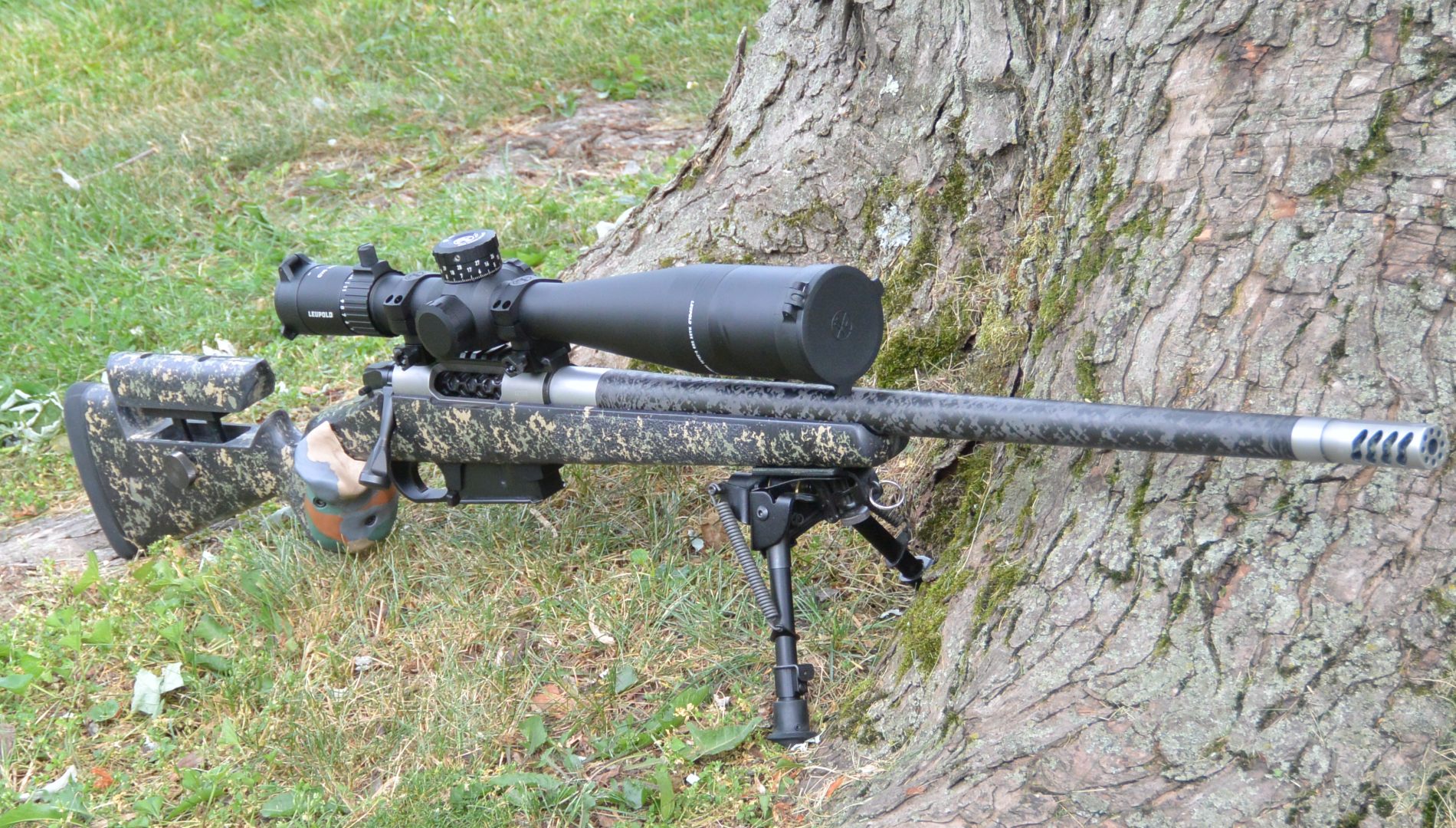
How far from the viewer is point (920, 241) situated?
369 cm

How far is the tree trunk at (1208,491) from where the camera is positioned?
2.23 meters

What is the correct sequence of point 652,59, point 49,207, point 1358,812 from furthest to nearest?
point 652,59 → point 49,207 → point 1358,812

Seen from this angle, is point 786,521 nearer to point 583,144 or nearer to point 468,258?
point 468,258

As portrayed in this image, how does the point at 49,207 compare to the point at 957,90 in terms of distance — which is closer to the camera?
the point at 957,90

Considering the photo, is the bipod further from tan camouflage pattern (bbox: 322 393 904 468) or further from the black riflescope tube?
the black riflescope tube

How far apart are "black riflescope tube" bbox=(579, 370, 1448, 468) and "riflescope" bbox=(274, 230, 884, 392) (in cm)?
12

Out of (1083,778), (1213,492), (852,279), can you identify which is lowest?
(1083,778)

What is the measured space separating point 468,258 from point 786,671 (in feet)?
4.12

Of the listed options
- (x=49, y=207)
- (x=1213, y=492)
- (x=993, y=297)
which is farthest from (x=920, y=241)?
(x=49, y=207)

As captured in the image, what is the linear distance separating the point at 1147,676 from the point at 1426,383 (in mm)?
740

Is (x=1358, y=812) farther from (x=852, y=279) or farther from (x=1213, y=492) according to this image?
(x=852, y=279)

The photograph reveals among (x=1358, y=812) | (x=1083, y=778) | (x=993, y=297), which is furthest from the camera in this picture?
(x=993, y=297)

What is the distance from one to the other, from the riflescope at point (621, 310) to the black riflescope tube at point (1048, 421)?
118 millimetres

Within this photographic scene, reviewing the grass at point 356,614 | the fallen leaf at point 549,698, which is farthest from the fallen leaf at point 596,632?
the fallen leaf at point 549,698
